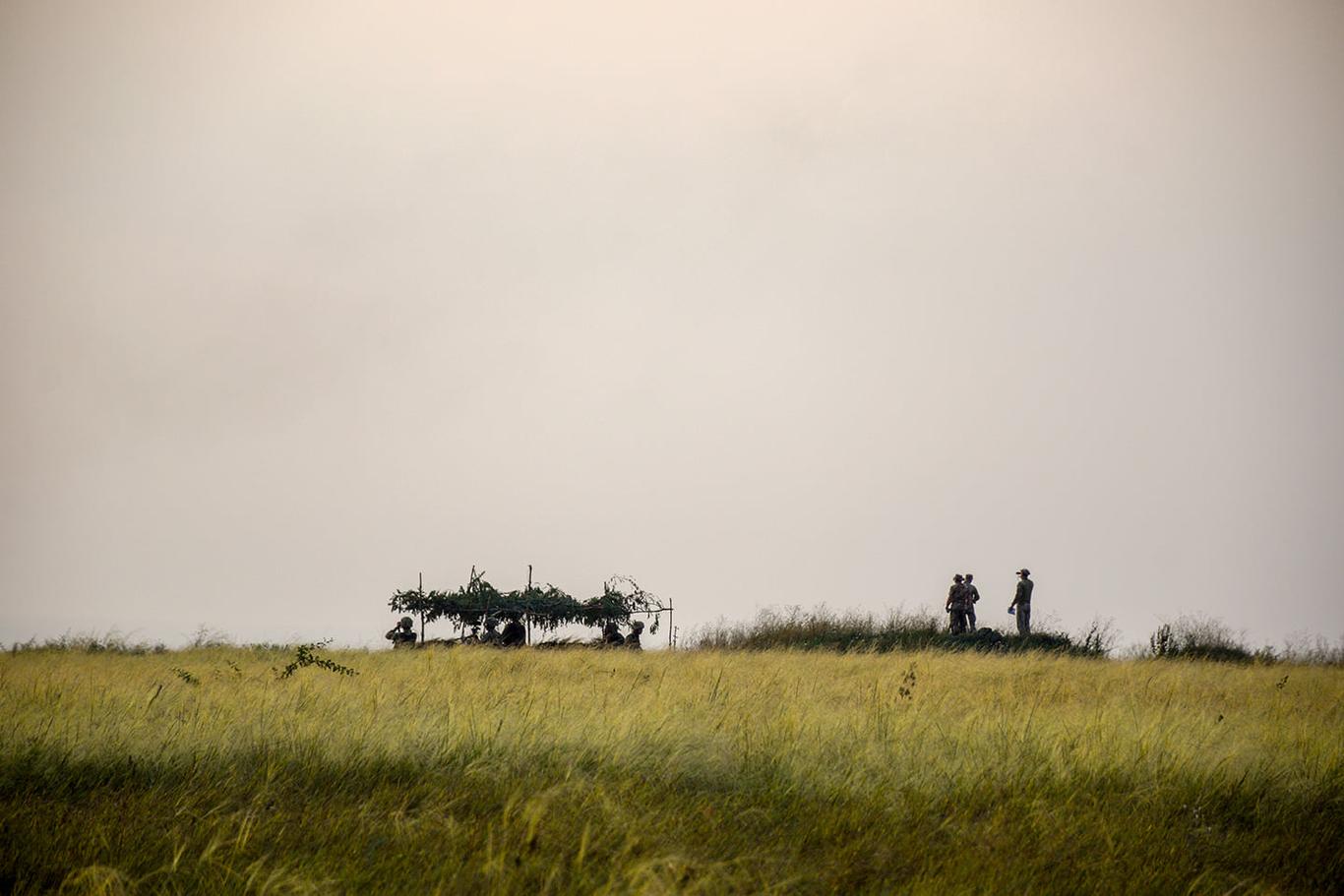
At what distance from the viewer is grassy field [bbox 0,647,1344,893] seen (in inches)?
200

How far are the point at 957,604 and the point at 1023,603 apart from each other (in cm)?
158

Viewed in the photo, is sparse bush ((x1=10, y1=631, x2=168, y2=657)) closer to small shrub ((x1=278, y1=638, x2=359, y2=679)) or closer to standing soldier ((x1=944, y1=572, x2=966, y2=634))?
small shrub ((x1=278, y1=638, x2=359, y2=679))

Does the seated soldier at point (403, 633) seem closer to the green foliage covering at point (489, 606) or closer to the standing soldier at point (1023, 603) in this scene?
the green foliage covering at point (489, 606)

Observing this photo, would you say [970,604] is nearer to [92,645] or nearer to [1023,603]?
[1023,603]

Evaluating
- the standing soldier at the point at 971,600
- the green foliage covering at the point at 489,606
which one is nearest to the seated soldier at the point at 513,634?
the green foliage covering at the point at 489,606

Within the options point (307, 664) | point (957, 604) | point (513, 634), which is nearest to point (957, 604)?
point (957, 604)

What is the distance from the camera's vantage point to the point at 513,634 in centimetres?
2270

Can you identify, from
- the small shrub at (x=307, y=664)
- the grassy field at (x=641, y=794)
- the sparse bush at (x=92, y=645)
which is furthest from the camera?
the sparse bush at (x=92, y=645)

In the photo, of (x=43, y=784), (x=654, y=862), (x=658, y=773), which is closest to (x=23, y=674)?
(x=43, y=784)

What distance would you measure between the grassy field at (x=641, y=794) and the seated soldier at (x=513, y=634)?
11524 millimetres

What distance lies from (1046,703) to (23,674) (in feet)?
40.9

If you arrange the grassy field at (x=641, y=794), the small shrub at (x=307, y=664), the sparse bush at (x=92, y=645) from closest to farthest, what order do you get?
the grassy field at (x=641, y=794), the small shrub at (x=307, y=664), the sparse bush at (x=92, y=645)

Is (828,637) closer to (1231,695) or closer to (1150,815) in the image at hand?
(1231,695)

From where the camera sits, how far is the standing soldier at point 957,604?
24.5 meters
